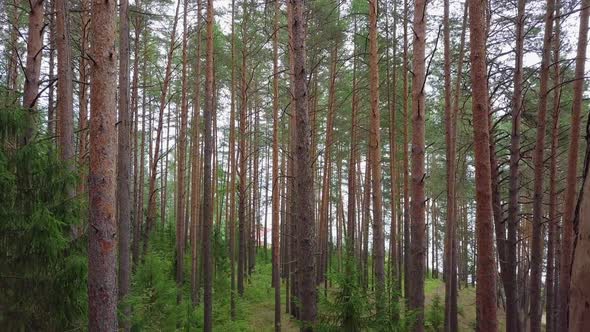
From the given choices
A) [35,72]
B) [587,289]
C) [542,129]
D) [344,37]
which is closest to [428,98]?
[344,37]

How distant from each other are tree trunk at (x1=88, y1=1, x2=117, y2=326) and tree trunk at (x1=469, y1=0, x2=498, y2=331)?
13.3 feet

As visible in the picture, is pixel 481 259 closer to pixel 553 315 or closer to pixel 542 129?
pixel 542 129

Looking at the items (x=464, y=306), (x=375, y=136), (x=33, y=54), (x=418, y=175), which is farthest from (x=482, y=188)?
(x=464, y=306)

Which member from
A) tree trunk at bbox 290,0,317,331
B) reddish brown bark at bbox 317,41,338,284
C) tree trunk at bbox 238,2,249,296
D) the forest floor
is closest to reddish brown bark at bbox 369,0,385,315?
tree trunk at bbox 290,0,317,331

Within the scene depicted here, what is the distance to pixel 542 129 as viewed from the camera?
8.59m

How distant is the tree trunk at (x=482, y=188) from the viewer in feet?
15.0

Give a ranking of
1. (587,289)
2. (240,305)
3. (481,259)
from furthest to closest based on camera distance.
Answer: (240,305) < (481,259) < (587,289)

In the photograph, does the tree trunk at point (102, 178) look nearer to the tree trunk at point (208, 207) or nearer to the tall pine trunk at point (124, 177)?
the tall pine trunk at point (124, 177)

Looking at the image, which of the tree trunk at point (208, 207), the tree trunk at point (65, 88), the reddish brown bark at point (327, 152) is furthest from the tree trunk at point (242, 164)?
the tree trunk at point (65, 88)

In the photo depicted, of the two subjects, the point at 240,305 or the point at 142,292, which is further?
the point at 240,305

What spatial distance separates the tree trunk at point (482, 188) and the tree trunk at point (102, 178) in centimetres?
404

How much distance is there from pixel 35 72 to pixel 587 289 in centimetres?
750

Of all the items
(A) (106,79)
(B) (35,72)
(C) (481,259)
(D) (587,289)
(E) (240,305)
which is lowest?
(E) (240,305)

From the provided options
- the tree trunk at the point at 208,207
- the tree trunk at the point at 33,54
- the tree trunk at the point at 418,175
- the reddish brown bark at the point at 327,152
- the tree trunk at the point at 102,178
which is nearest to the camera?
the tree trunk at the point at 102,178
